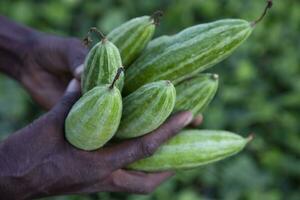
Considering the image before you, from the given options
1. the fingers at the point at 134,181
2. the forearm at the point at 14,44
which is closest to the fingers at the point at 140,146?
the fingers at the point at 134,181

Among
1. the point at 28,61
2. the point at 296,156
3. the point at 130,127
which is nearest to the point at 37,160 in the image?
the point at 130,127

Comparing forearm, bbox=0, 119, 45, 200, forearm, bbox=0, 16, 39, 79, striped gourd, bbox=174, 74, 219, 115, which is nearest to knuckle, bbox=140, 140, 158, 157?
striped gourd, bbox=174, 74, 219, 115

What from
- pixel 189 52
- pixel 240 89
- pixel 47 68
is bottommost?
pixel 240 89

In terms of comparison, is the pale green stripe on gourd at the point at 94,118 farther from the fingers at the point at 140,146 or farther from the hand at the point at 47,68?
the hand at the point at 47,68

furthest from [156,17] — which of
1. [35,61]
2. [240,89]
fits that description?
[240,89]

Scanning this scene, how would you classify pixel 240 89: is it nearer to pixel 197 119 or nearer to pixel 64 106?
pixel 197 119

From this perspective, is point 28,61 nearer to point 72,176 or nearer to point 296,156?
point 72,176
